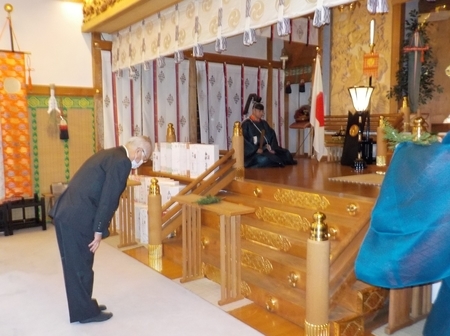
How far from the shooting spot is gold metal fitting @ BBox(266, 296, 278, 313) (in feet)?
10.2

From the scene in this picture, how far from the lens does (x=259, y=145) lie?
6.02m

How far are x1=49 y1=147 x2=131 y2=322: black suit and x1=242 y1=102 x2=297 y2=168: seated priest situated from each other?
315 cm

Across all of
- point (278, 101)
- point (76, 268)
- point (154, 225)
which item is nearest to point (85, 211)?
point (76, 268)

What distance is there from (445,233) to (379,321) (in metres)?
1.88

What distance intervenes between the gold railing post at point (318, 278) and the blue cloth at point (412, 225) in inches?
36.6

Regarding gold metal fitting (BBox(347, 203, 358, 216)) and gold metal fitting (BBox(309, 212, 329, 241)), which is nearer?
gold metal fitting (BBox(309, 212, 329, 241))

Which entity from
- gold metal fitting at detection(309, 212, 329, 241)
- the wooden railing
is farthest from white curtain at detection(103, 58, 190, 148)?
gold metal fitting at detection(309, 212, 329, 241)

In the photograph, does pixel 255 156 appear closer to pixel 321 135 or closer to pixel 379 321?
pixel 321 135

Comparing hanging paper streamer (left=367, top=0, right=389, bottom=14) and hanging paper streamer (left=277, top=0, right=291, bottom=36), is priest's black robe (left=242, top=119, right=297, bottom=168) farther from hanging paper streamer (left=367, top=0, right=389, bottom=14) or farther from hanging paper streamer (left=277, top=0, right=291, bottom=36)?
hanging paper streamer (left=367, top=0, right=389, bottom=14)

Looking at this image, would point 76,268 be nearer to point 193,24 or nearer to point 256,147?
point 193,24

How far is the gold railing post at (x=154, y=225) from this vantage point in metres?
4.30

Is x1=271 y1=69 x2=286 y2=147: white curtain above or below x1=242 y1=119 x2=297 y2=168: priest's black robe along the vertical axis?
above

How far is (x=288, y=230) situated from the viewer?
3756mm

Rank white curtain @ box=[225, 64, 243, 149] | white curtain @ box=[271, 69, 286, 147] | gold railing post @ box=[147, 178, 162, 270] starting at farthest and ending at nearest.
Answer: white curtain @ box=[271, 69, 286, 147] → white curtain @ box=[225, 64, 243, 149] → gold railing post @ box=[147, 178, 162, 270]
